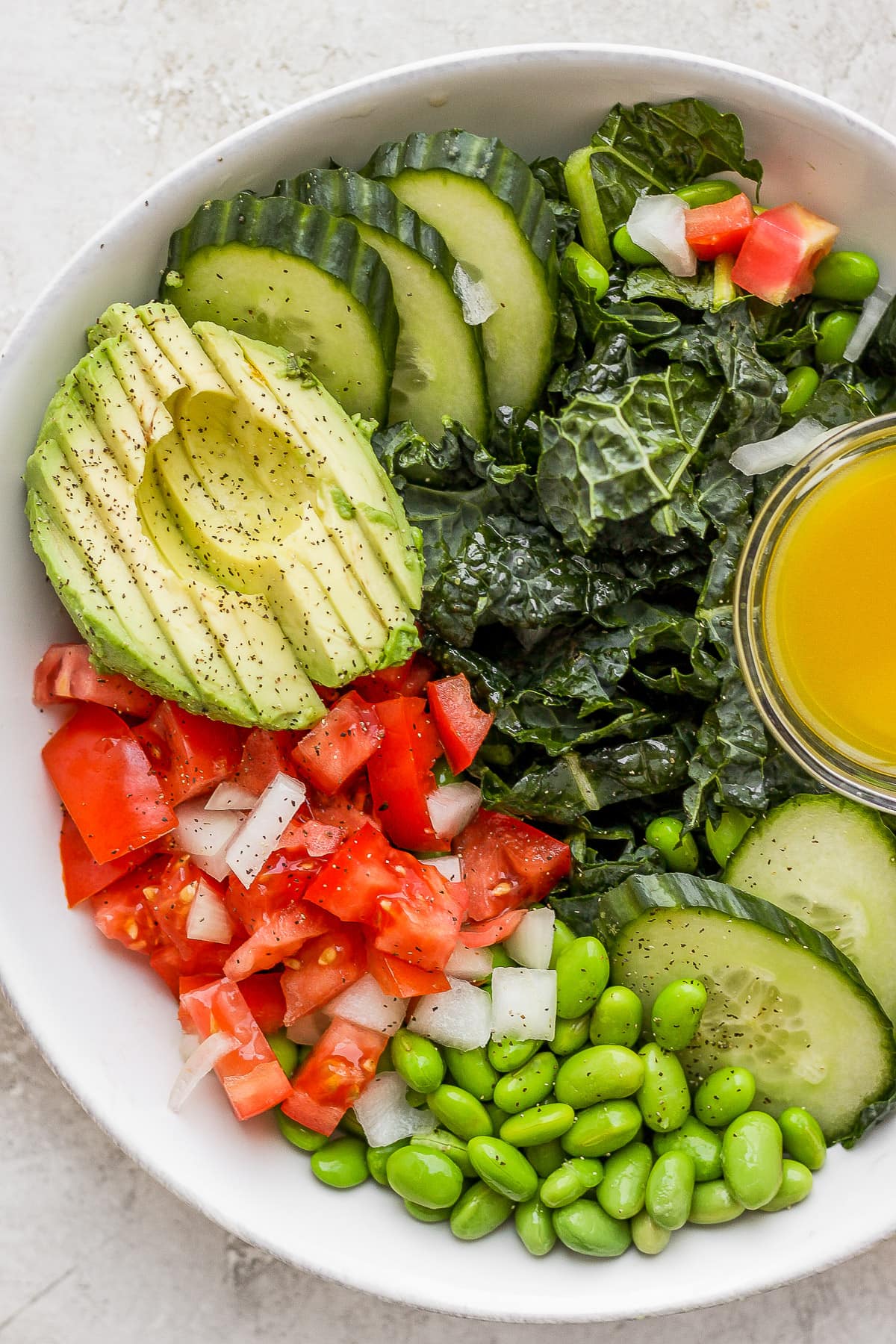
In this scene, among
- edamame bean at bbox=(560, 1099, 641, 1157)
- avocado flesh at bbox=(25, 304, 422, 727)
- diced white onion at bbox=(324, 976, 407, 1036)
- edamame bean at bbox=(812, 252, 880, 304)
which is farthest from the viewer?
edamame bean at bbox=(812, 252, 880, 304)

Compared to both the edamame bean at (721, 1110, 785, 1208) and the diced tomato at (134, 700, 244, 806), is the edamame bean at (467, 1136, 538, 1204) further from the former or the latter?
the diced tomato at (134, 700, 244, 806)

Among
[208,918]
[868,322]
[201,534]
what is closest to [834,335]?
[868,322]

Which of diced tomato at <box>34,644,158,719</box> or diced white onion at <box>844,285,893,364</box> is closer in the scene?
diced tomato at <box>34,644,158,719</box>

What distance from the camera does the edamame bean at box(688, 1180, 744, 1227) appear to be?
7.60ft

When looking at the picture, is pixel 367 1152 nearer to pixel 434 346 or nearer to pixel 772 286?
pixel 434 346

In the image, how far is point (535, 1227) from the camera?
235 cm

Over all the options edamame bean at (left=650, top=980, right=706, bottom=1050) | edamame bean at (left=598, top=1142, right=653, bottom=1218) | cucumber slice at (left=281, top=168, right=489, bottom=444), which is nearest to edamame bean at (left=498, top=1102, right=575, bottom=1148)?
edamame bean at (left=598, top=1142, right=653, bottom=1218)

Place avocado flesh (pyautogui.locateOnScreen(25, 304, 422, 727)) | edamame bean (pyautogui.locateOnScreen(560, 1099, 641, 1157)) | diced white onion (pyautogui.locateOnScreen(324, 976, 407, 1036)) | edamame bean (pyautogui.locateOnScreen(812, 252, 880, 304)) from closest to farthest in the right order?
avocado flesh (pyautogui.locateOnScreen(25, 304, 422, 727)) < edamame bean (pyautogui.locateOnScreen(560, 1099, 641, 1157)) < diced white onion (pyautogui.locateOnScreen(324, 976, 407, 1036)) < edamame bean (pyautogui.locateOnScreen(812, 252, 880, 304))

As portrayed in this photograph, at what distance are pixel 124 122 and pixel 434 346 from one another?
1110 millimetres

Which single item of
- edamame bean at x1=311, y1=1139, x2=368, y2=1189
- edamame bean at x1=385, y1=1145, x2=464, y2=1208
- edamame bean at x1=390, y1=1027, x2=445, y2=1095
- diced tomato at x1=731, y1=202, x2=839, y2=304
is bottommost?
edamame bean at x1=311, y1=1139, x2=368, y2=1189

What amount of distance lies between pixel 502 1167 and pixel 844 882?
947 millimetres

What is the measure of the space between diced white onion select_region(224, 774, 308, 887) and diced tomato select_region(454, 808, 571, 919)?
0.44 m

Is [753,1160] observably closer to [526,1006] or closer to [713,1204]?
[713,1204]

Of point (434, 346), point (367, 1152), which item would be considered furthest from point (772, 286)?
point (367, 1152)
